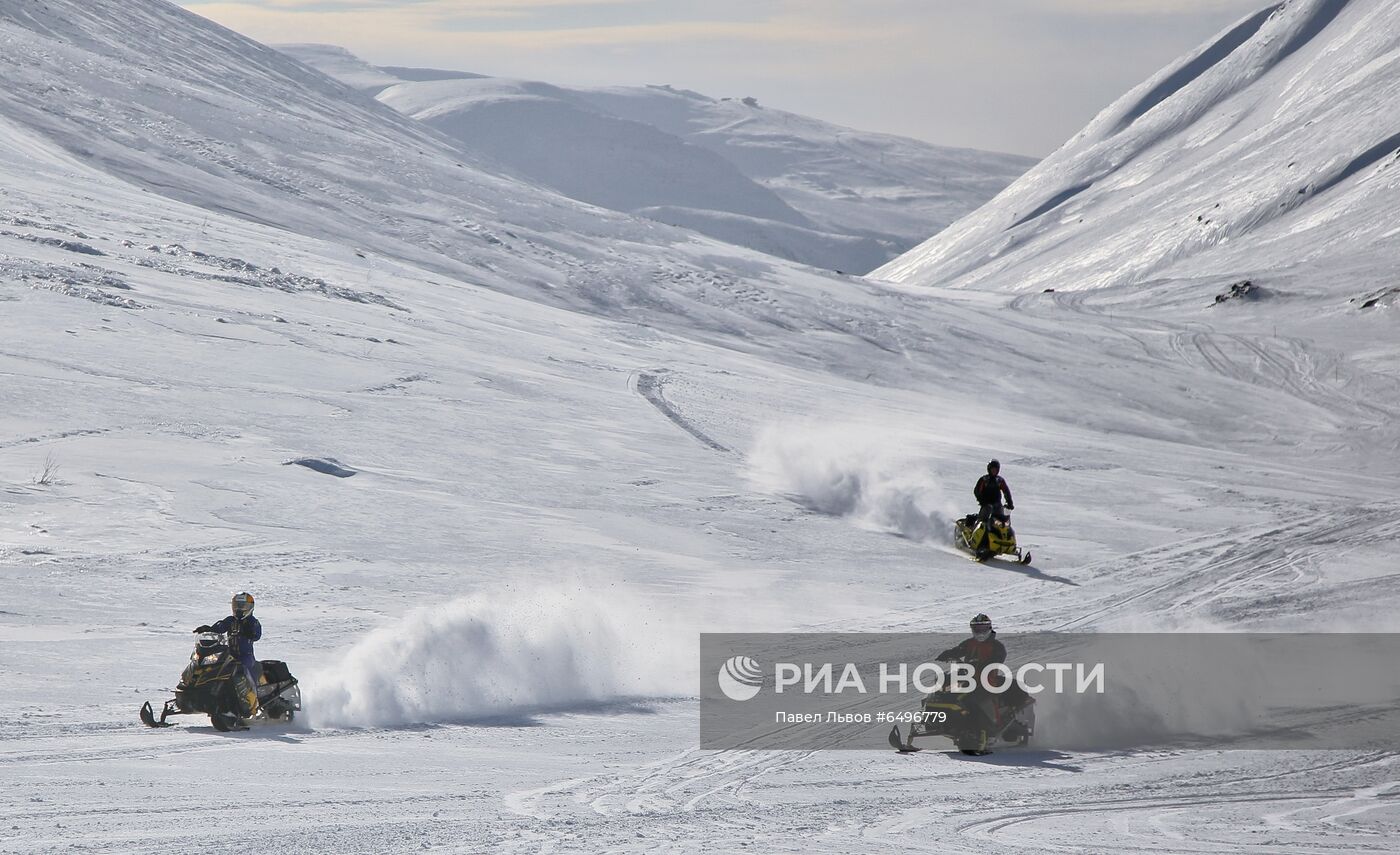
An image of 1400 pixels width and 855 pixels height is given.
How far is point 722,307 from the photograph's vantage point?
51469 millimetres

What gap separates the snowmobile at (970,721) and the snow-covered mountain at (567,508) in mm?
230

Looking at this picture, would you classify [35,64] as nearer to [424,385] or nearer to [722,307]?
[722,307]

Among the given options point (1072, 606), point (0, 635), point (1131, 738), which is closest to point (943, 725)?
point (1131, 738)

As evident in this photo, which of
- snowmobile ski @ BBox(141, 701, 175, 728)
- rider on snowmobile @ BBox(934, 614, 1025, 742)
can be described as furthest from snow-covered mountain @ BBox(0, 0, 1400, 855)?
rider on snowmobile @ BBox(934, 614, 1025, 742)

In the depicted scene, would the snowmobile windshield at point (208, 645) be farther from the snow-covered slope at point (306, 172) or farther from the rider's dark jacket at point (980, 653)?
the snow-covered slope at point (306, 172)

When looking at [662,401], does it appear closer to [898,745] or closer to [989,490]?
[989,490]

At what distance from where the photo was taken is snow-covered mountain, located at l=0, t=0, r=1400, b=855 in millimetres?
9828

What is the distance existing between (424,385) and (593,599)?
49.7 ft

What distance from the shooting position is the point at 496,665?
44.1ft

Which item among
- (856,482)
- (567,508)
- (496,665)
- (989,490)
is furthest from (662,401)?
(496,665)

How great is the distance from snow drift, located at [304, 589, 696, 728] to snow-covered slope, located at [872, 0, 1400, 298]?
58.6m

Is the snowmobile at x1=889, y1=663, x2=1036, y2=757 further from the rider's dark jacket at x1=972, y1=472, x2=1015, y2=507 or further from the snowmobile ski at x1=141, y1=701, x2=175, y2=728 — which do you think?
the rider's dark jacket at x1=972, y1=472, x2=1015, y2=507

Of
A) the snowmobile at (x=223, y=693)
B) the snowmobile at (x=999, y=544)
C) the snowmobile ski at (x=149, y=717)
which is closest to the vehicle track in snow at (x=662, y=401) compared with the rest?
the snowmobile at (x=999, y=544)

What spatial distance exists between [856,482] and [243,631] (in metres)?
15.8
